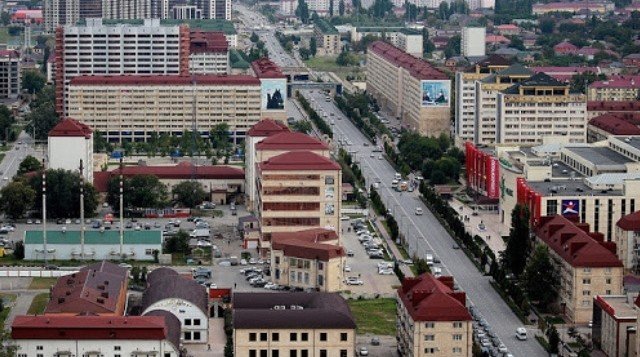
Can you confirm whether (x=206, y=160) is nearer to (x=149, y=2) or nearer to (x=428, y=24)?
(x=149, y=2)

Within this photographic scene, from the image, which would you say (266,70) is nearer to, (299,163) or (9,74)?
(9,74)

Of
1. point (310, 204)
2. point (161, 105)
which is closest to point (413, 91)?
point (161, 105)

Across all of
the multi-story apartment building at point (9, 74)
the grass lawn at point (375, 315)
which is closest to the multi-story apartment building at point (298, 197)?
the grass lawn at point (375, 315)

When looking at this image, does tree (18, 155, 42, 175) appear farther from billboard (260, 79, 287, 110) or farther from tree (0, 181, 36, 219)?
billboard (260, 79, 287, 110)

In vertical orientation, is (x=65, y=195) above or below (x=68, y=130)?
below

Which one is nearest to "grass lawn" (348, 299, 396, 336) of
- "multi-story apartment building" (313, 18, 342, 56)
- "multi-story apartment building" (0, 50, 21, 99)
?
"multi-story apartment building" (0, 50, 21, 99)

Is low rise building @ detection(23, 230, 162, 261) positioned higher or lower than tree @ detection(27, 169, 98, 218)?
lower
